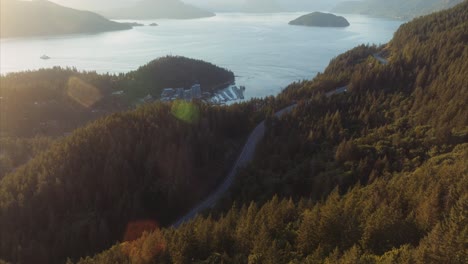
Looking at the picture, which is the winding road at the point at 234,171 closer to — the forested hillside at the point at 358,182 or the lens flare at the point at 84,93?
the forested hillside at the point at 358,182

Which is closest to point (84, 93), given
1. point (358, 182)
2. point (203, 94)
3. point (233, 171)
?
point (203, 94)

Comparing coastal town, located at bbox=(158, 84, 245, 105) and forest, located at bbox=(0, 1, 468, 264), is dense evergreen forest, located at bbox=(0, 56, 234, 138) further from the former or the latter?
forest, located at bbox=(0, 1, 468, 264)

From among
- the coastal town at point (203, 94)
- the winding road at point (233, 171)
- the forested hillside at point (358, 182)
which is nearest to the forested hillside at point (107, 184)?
the winding road at point (233, 171)

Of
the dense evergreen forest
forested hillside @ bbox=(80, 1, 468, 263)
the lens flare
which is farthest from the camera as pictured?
the lens flare

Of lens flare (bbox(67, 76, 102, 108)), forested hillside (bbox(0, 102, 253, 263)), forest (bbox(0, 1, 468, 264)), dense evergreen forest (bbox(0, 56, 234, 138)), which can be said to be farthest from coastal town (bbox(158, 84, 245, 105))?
forested hillside (bbox(0, 102, 253, 263))

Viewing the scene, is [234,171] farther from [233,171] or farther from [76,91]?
[76,91]
